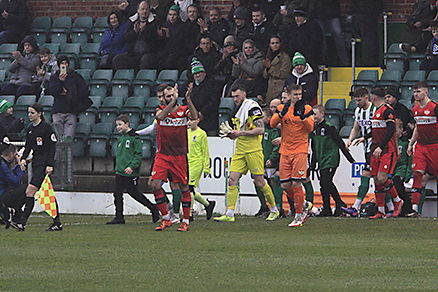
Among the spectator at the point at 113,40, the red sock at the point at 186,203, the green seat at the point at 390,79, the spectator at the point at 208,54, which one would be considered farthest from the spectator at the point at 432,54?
the spectator at the point at 113,40

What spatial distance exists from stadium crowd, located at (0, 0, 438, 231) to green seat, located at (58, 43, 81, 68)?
59 centimetres

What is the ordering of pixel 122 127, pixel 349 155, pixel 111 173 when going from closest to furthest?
pixel 122 127 → pixel 349 155 → pixel 111 173

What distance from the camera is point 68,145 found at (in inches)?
981

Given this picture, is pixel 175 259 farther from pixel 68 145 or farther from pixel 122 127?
pixel 68 145

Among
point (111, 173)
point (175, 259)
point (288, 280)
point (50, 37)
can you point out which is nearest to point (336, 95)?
point (111, 173)

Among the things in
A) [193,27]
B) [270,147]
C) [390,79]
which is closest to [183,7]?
[193,27]

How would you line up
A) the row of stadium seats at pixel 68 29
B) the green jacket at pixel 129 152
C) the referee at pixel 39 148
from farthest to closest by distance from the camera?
the row of stadium seats at pixel 68 29
the green jacket at pixel 129 152
the referee at pixel 39 148

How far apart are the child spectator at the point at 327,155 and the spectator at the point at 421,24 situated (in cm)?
298

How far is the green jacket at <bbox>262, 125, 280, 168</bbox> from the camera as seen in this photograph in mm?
22203

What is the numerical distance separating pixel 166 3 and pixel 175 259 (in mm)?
14912

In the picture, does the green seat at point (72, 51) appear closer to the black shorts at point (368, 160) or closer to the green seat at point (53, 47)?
the green seat at point (53, 47)

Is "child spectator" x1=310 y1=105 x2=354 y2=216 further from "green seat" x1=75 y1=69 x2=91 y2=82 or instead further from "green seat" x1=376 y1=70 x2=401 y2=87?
"green seat" x1=75 y1=69 x2=91 y2=82

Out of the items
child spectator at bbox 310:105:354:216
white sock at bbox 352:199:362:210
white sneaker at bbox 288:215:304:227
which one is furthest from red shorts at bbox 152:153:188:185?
child spectator at bbox 310:105:354:216

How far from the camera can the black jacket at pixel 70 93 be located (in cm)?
2489
